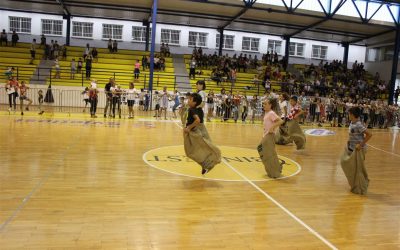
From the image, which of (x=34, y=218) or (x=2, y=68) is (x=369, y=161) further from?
(x=2, y=68)

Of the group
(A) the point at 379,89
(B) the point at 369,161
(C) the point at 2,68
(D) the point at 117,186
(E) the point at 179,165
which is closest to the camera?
(D) the point at 117,186

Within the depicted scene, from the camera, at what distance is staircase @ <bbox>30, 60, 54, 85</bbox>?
21.8m

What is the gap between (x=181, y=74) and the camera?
25.6 meters

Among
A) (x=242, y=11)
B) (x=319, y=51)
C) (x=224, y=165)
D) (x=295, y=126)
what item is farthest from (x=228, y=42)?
(x=224, y=165)

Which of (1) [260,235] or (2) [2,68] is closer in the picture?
(1) [260,235]

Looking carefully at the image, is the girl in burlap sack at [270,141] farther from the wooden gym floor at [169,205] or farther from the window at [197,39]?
the window at [197,39]

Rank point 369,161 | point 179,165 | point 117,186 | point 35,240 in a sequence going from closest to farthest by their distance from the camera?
point 35,240 < point 117,186 < point 179,165 < point 369,161

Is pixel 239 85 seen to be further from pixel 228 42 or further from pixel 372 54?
pixel 372 54

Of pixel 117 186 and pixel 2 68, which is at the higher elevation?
pixel 2 68

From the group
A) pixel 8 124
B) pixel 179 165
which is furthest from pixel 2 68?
pixel 179 165

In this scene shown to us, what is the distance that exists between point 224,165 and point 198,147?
1.63m

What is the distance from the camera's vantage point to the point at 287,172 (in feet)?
25.6

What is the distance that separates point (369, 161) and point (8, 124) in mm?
11390

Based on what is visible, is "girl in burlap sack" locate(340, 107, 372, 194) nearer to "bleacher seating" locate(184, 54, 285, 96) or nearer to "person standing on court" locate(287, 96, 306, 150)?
"person standing on court" locate(287, 96, 306, 150)
